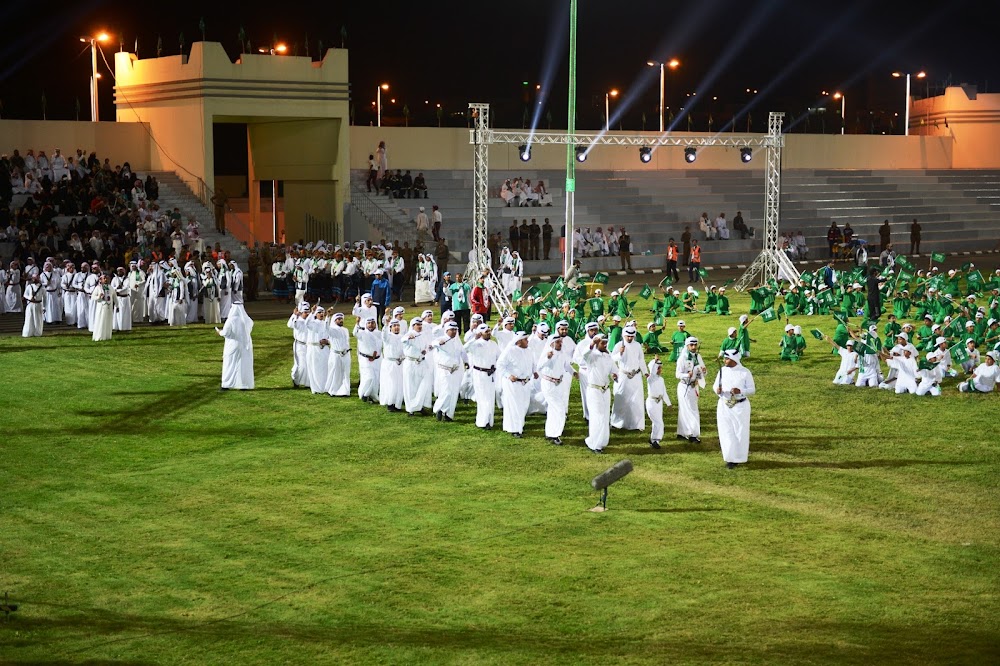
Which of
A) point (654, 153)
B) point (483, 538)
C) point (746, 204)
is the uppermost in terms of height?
point (654, 153)

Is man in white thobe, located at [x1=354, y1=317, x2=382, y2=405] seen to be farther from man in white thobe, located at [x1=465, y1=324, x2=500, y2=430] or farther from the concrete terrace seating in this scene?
the concrete terrace seating

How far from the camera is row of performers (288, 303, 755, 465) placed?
54.3 feet

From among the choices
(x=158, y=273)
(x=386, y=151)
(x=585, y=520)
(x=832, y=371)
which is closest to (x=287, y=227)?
(x=386, y=151)

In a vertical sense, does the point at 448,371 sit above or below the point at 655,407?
above

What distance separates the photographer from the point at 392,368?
63.1 ft

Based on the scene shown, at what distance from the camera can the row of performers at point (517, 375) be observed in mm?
16547

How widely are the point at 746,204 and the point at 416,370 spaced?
A: 32339 millimetres

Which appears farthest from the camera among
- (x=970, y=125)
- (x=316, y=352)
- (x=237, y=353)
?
(x=970, y=125)

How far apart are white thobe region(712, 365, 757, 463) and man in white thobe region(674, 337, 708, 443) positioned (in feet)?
3.28

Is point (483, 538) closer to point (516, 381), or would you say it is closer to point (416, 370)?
point (516, 381)

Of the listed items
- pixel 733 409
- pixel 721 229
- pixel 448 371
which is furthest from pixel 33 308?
pixel 721 229

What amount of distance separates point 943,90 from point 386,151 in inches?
1240

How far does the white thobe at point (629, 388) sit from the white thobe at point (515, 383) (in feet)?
3.94

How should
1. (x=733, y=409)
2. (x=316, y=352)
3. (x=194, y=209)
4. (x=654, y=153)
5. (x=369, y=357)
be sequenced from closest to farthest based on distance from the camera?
(x=733, y=409)
(x=369, y=357)
(x=316, y=352)
(x=194, y=209)
(x=654, y=153)
